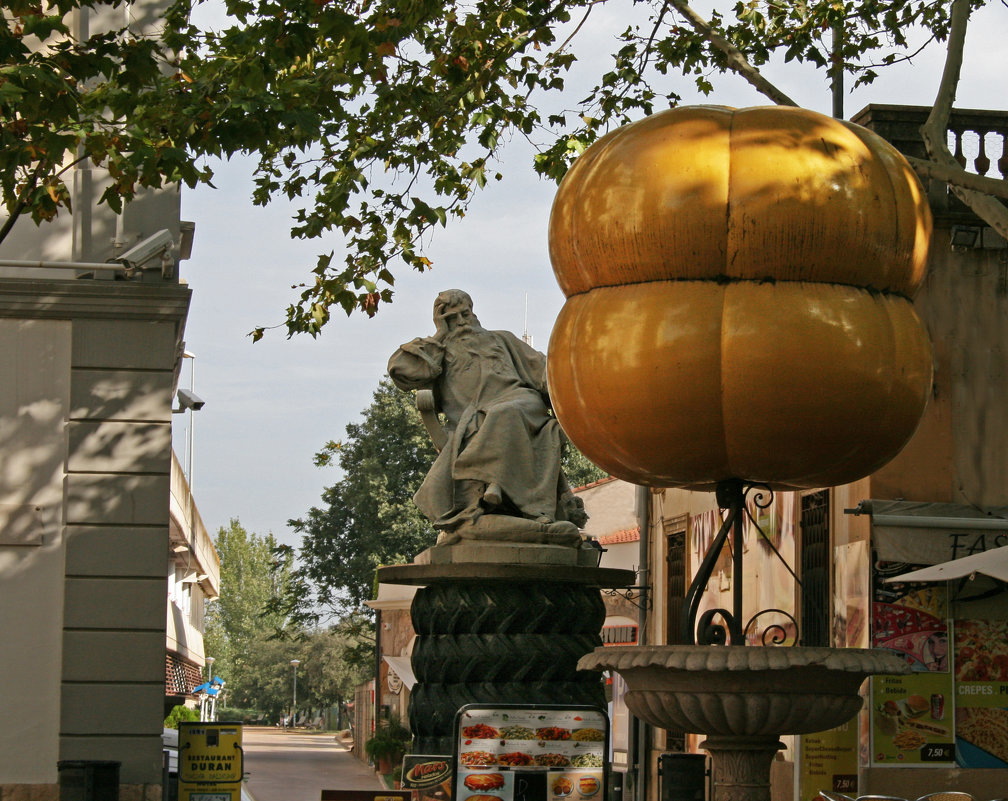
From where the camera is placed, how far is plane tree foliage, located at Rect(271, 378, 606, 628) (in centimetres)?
4134

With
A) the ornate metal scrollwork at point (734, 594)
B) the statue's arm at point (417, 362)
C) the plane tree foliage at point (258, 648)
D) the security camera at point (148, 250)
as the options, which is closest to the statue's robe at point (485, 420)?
the statue's arm at point (417, 362)

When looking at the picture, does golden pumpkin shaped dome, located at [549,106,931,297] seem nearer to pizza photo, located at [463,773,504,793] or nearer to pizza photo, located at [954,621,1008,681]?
pizza photo, located at [463,773,504,793]

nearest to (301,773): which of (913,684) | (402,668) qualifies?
(402,668)

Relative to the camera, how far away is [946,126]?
8336mm

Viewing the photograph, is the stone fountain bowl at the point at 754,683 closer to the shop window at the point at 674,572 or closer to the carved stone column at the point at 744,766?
the carved stone column at the point at 744,766

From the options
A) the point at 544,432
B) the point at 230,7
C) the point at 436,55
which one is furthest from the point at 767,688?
the point at 436,55

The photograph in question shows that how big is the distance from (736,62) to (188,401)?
37.6 ft

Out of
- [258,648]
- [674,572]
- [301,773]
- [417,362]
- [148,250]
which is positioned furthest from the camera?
[258,648]

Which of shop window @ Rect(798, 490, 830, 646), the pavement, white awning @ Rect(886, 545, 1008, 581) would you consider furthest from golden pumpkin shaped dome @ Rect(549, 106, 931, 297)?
the pavement

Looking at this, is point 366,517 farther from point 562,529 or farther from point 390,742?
point 562,529

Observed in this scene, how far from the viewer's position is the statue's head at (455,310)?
31.7 ft

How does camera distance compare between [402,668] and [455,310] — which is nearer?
[455,310]

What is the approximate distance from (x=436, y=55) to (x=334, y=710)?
76.2 meters

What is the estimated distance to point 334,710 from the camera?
277 ft
